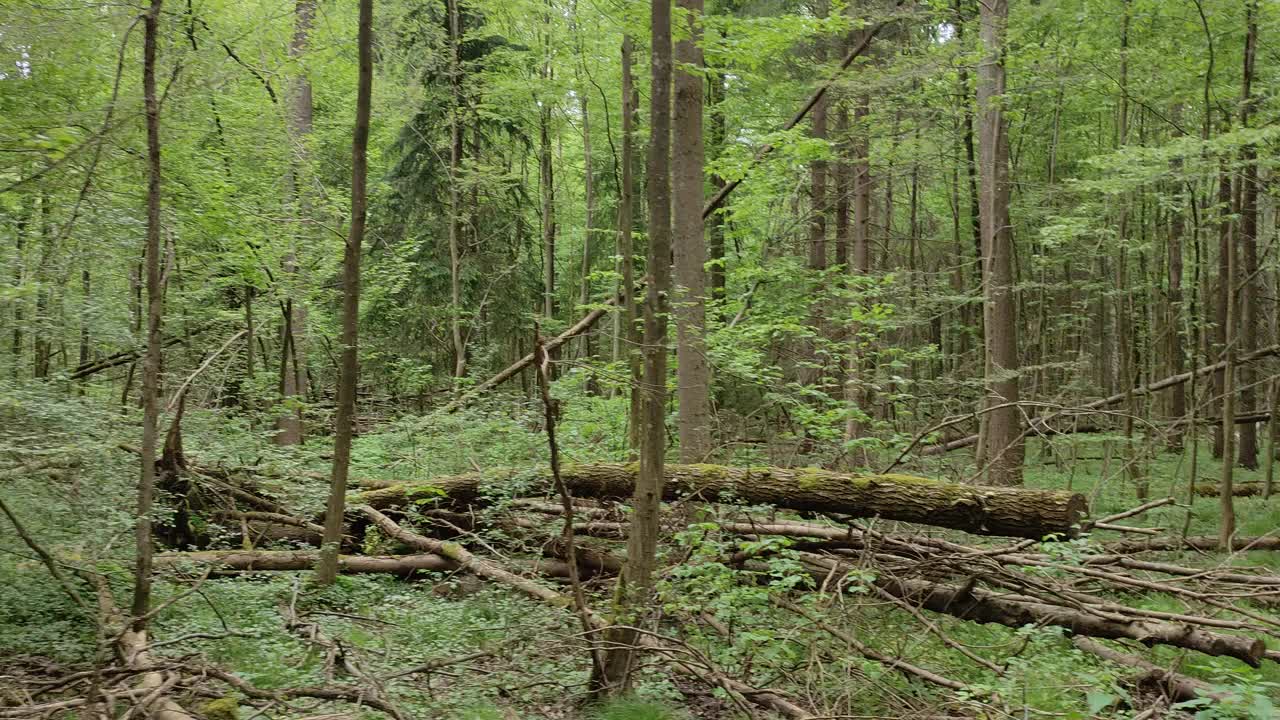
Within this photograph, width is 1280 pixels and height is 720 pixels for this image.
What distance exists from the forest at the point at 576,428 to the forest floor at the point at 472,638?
0.04 meters

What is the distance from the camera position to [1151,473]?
15.0 meters

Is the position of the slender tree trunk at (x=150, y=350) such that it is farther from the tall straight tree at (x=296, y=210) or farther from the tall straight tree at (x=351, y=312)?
the tall straight tree at (x=296, y=210)

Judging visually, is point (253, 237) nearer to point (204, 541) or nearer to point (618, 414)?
point (204, 541)

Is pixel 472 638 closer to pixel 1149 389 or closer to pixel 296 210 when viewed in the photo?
pixel 296 210

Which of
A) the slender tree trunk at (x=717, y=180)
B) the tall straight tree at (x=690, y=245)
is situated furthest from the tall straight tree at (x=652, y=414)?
the slender tree trunk at (x=717, y=180)

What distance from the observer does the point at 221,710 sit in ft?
14.4

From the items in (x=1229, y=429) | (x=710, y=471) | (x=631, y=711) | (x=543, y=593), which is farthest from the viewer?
(x=1229, y=429)

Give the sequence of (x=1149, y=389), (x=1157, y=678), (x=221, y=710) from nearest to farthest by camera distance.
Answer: (x=221, y=710)
(x=1157, y=678)
(x=1149, y=389)

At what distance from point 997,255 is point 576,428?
719cm

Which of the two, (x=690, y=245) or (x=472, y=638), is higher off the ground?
(x=690, y=245)

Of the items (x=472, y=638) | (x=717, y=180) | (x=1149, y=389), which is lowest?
(x=472, y=638)

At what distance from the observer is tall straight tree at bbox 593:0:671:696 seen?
5238mm

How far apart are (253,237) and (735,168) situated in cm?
685

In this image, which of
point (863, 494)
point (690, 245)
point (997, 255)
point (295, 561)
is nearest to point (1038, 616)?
point (863, 494)
